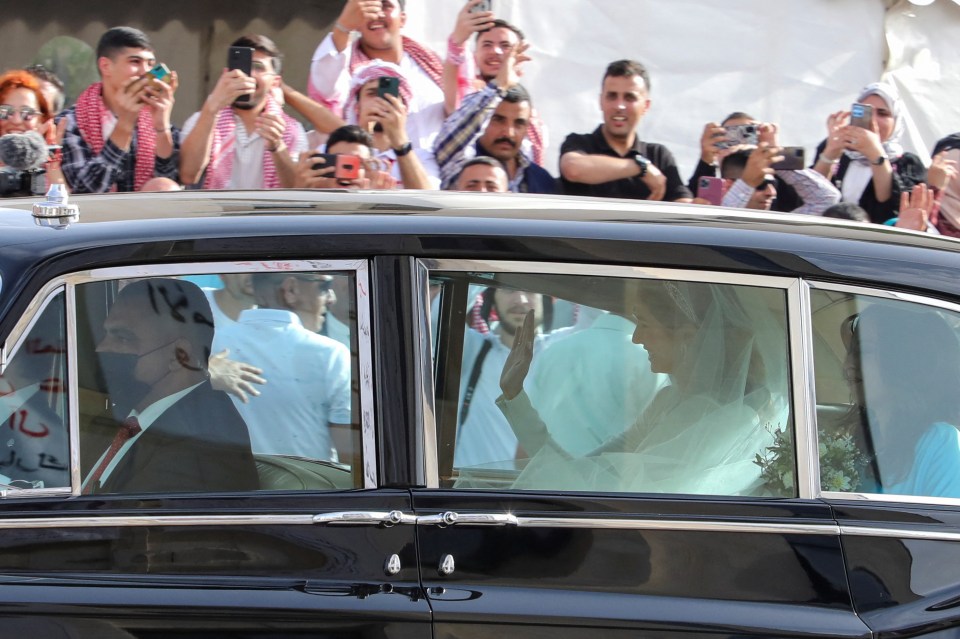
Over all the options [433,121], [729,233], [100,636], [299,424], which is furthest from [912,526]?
[433,121]

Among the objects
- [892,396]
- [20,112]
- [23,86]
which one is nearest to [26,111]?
[20,112]

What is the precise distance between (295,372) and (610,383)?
0.68 metres

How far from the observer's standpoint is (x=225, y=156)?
550 cm

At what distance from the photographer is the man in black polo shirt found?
19.4ft

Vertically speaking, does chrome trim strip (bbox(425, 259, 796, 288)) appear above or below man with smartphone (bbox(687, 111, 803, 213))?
below

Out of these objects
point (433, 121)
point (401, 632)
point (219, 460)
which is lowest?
point (401, 632)

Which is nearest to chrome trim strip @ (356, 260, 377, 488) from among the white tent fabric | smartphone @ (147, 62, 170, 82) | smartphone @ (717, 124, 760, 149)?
smartphone @ (147, 62, 170, 82)

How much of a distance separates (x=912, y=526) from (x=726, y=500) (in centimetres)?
39

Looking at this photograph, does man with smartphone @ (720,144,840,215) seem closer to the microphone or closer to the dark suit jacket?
the microphone

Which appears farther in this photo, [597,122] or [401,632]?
[597,122]

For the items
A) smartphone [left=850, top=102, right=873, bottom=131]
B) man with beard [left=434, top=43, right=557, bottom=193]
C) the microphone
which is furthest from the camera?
smartphone [left=850, top=102, right=873, bottom=131]

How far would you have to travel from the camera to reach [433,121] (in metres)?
6.17

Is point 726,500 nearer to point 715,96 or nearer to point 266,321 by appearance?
point 266,321

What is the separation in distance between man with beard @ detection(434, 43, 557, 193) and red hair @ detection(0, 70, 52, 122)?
1.80 m
